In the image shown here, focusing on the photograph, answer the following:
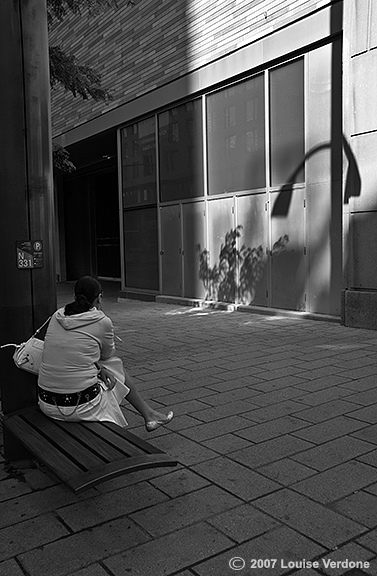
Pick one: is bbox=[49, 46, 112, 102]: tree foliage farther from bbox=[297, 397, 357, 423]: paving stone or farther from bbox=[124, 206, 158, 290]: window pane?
bbox=[124, 206, 158, 290]: window pane

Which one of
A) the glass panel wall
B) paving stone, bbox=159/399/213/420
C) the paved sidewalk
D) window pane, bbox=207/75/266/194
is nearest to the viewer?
the paved sidewalk

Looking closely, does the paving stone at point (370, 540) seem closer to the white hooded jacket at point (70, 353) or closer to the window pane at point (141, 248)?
the white hooded jacket at point (70, 353)

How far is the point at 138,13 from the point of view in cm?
1402

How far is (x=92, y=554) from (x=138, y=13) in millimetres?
13581

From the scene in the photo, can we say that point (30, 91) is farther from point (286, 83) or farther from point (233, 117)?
point (233, 117)

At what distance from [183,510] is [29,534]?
0.81 metres

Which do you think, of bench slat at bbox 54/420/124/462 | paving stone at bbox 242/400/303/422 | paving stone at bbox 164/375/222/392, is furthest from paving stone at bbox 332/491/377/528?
paving stone at bbox 164/375/222/392

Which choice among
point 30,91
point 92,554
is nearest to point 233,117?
point 30,91

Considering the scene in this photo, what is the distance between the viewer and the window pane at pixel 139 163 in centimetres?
1443

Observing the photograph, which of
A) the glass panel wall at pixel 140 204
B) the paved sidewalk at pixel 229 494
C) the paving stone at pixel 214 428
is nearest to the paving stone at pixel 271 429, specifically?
the paved sidewalk at pixel 229 494

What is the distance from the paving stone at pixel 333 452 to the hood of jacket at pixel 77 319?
1.61 metres

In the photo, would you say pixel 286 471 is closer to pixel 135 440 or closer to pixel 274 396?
pixel 135 440

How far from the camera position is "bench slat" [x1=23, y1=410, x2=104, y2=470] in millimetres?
3105

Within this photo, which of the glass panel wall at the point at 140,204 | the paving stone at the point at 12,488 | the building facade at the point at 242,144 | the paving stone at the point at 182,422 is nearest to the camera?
the paving stone at the point at 12,488
